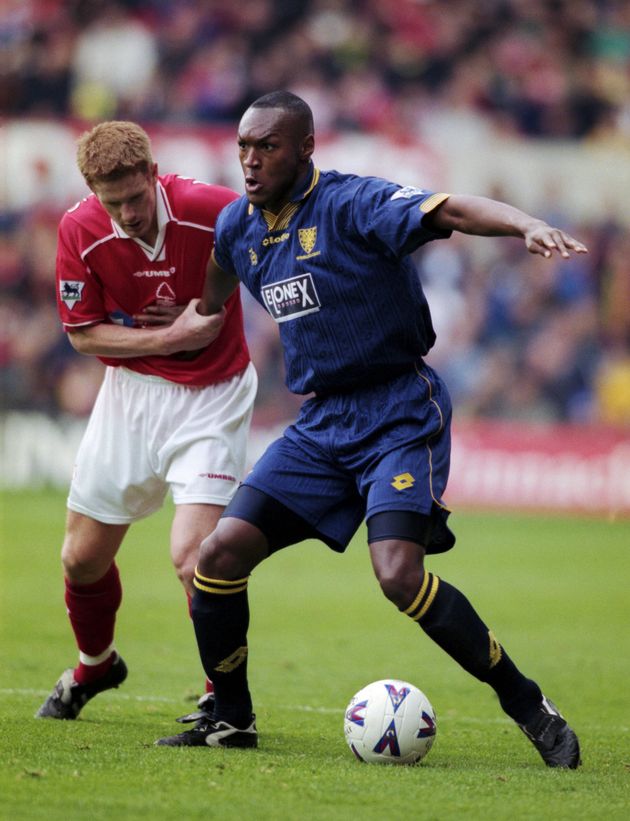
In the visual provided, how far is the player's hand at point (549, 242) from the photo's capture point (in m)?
4.61

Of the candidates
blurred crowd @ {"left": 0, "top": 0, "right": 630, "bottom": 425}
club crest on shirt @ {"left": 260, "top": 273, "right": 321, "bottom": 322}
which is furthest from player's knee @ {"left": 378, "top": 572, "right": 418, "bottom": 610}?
blurred crowd @ {"left": 0, "top": 0, "right": 630, "bottom": 425}

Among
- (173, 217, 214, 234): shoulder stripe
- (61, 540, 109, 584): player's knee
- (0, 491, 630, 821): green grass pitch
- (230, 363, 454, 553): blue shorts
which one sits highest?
(173, 217, 214, 234): shoulder stripe

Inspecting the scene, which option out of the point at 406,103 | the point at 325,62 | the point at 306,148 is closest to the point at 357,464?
the point at 306,148

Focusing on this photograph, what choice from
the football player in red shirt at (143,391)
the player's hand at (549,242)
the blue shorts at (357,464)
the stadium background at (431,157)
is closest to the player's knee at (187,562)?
the football player in red shirt at (143,391)

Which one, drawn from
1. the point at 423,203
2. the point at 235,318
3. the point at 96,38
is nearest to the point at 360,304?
the point at 423,203

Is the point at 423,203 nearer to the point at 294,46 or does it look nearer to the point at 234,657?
the point at 234,657

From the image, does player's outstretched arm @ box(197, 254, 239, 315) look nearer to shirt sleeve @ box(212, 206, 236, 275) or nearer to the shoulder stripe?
shirt sleeve @ box(212, 206, 236, 275)

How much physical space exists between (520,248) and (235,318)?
1344cm

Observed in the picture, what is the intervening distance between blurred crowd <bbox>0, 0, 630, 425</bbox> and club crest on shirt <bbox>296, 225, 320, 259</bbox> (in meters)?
12.7

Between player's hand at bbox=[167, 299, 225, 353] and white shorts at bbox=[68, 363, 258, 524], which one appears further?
white shorts at bbox=[68, 363, 258, 524]

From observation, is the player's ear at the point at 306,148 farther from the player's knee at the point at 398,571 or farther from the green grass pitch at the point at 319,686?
the green grass pitch at the point at 319,686

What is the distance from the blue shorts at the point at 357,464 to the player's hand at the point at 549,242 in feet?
3.34

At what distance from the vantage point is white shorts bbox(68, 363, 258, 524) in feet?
20.7

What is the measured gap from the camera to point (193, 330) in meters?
6.15
